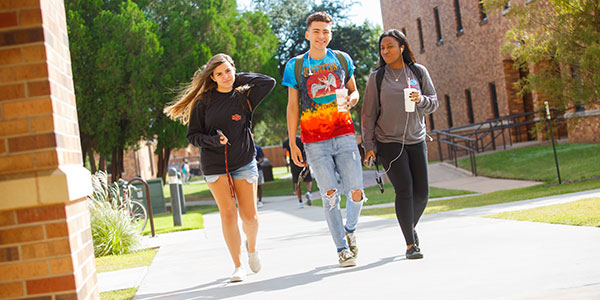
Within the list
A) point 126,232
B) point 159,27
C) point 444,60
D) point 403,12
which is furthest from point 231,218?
point 403,12

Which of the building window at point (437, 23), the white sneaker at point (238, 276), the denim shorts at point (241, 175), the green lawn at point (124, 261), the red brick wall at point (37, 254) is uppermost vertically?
the building window at point (437, 23)

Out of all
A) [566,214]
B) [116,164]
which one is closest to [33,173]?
[566,214]

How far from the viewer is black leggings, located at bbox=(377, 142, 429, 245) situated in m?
5.79

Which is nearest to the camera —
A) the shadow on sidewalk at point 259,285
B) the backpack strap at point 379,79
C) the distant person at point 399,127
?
the shadow on sidewalk at point 259,285

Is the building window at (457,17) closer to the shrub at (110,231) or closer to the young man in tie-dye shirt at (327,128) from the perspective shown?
the shrub at (110,231)

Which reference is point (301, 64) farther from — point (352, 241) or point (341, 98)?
point (352, 241)

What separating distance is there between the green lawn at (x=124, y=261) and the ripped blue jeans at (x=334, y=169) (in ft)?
9.82

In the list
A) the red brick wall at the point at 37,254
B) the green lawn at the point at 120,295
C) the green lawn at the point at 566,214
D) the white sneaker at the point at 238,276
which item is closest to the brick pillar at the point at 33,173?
the red brick wall at the point at 37,254

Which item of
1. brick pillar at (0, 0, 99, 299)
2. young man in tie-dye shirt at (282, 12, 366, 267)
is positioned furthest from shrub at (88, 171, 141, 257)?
brick pillar at (0, 0, 99, 299)

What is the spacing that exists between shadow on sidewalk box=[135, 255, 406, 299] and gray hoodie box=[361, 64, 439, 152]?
3.42ft

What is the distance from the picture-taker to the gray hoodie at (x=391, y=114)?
5.91 m

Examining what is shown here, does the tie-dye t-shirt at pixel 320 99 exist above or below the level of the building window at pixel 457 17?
below

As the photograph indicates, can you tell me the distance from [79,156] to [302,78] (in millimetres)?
2244

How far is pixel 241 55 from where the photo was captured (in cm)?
2527
